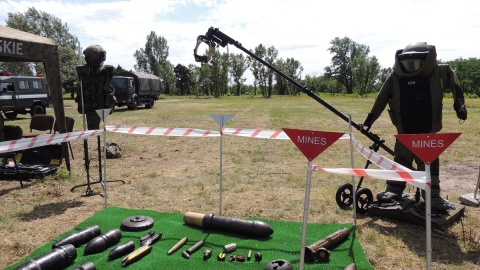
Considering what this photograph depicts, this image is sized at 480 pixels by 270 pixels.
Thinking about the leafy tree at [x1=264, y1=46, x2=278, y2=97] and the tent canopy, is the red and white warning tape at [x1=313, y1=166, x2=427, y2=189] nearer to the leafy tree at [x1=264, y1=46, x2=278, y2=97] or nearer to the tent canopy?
the tent canopy

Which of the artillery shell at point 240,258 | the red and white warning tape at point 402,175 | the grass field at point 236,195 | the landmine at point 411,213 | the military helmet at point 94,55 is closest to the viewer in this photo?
the red and white warning tape at point 402,175

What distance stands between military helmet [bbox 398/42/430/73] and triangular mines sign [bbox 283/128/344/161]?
2.40 metres

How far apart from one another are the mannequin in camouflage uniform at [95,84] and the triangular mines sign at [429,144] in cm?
529

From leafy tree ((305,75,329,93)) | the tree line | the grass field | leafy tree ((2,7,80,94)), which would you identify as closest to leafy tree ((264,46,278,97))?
the tree line

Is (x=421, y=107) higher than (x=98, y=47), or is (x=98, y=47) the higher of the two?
(x=98, y=47)

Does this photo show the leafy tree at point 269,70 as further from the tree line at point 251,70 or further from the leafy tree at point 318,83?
the leafy tree at point 318,83

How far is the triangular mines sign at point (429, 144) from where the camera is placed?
2.85m

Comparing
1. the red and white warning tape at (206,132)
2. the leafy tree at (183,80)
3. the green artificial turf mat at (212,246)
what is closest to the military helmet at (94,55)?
the red and white warning tape at (206,132)

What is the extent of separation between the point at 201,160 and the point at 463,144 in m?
8.74

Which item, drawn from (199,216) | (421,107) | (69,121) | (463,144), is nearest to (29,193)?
(69,121)

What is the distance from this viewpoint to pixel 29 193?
6.18m

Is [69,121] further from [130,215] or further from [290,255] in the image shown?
[290,255]

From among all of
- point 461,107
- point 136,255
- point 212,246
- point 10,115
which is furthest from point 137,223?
point 10,115

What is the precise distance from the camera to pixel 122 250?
3668 mm
